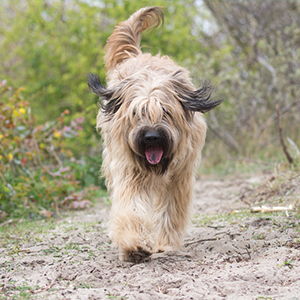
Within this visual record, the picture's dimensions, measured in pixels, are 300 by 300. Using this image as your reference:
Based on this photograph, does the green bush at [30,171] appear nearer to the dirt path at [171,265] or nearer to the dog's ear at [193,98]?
the dirt path at [171,265]

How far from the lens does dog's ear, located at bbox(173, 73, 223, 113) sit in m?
3.81

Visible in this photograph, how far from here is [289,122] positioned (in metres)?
9.31

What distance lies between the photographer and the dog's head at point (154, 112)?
354cm

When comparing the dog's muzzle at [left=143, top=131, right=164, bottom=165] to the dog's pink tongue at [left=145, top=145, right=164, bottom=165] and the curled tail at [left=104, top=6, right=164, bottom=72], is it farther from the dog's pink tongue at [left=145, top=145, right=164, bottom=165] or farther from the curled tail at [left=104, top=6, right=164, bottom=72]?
the curled tail at [left=104, top=6, right=164, bottom=72]

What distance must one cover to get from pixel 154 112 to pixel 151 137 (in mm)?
216

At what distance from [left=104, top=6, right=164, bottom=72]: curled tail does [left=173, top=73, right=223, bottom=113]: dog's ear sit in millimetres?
1158

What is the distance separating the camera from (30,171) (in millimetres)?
6379

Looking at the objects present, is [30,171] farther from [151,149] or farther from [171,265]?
[171,265]

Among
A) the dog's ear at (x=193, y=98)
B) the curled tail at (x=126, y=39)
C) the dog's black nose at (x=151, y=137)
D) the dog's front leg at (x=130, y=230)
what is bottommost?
the dog's front leg at (x=130, y=230)

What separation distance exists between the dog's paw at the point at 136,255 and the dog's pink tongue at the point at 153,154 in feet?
2.37

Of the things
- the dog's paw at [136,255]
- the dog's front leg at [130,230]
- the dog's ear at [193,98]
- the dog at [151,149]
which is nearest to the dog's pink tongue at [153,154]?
the dog at [151,149]

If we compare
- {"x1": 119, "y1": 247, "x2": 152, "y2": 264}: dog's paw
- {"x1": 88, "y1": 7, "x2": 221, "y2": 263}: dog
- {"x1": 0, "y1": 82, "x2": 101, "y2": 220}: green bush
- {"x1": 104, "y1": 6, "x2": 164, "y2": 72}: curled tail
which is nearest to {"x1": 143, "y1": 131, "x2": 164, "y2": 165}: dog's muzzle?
{"x1": 88, "y1": 7, "x2": 221, "y2": 263}: dog

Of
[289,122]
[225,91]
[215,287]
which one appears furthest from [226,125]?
[215,287]

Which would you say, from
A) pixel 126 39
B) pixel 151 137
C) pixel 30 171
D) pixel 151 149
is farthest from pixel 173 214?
pixel 30 171
